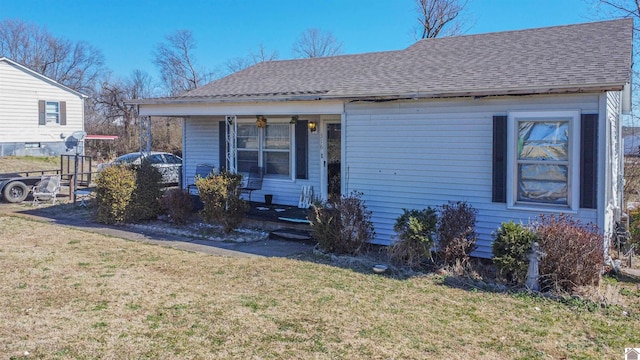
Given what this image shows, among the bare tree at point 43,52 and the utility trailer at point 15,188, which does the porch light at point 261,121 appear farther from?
the bare tree at point 43,52

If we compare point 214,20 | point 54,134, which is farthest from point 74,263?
point 214,20

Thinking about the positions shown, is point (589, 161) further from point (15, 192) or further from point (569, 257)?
point (15, 192)

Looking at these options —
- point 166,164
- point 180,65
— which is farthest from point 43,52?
point 166,164

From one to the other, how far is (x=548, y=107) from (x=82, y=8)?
36.9 meters

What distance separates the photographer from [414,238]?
24.6 feet

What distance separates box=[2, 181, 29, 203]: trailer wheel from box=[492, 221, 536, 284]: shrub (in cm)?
1352

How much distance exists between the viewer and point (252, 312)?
217 inches

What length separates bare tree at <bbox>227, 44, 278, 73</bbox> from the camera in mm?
40281

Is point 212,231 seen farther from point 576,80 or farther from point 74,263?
point 576,80

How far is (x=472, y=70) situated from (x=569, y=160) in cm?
255

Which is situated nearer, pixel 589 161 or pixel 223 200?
pixel 589 161

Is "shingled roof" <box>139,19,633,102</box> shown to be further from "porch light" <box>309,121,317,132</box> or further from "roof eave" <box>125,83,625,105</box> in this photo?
"porch light" <box>309,121,317,132</box>

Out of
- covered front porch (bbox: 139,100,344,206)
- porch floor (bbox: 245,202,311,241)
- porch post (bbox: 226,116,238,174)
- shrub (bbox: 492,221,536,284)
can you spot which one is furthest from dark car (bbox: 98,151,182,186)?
shrub (bbox: 492,221,536,284)

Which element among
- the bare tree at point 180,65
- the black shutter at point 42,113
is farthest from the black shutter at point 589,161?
the bare tree at point 180,65
